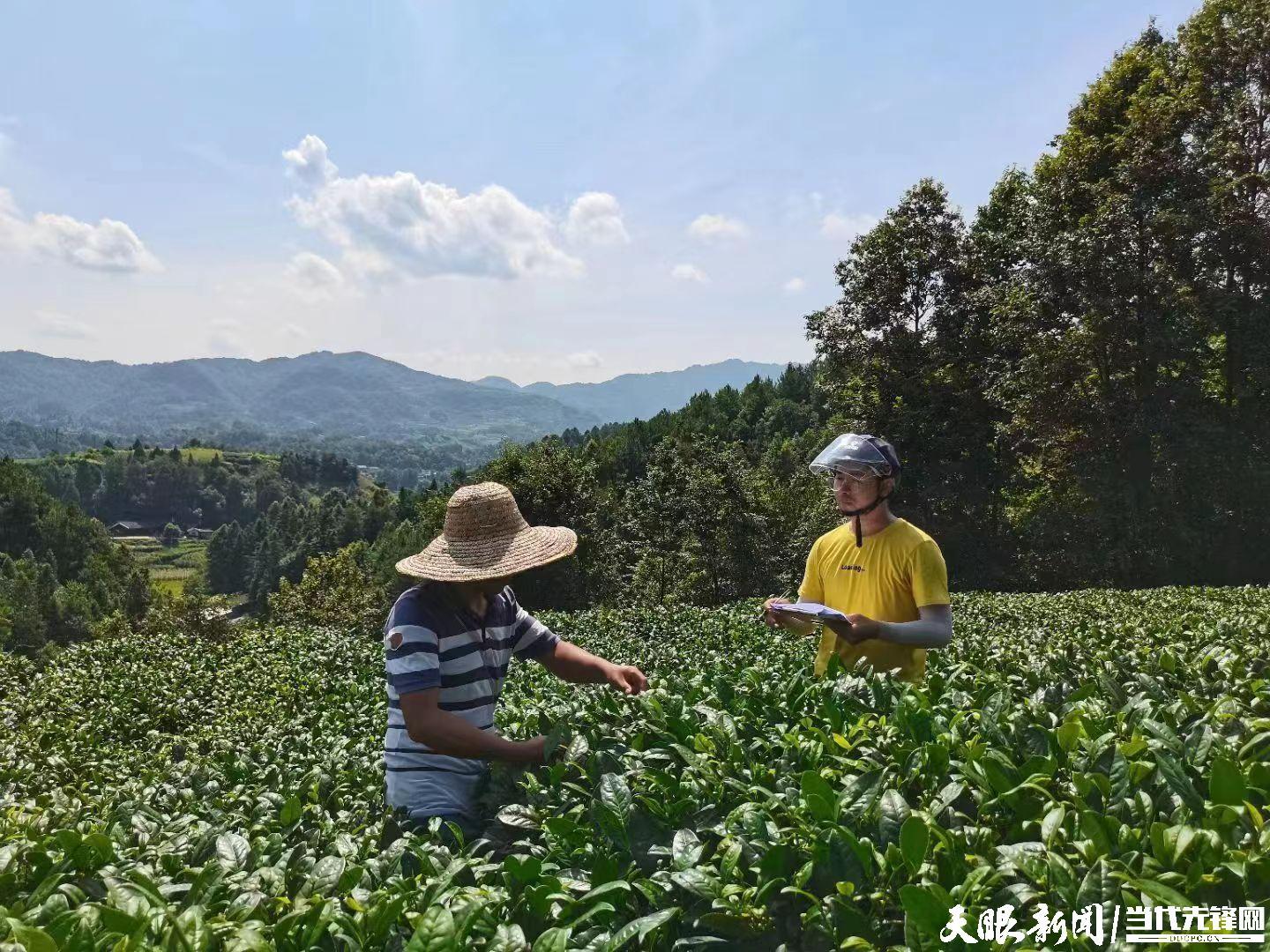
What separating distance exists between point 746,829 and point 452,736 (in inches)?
49.5

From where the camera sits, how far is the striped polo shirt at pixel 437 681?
289 centimetres

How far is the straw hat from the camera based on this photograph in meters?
3.07

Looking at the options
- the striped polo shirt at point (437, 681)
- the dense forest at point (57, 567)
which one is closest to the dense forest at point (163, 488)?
the dense forest at point (57, 567)

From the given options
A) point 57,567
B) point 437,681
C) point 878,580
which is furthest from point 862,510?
point 57,567

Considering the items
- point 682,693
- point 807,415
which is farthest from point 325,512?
point 682,693

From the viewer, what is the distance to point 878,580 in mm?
4043

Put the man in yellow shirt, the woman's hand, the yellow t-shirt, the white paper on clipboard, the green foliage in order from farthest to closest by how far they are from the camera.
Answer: the green foliage → the yellow t-shirt → the man in yellow shirt → the white paper on clipboard → the woman's hand

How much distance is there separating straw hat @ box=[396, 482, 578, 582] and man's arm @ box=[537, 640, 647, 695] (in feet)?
1.64

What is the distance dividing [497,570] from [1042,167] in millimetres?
26125

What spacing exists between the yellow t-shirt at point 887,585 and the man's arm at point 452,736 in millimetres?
1649

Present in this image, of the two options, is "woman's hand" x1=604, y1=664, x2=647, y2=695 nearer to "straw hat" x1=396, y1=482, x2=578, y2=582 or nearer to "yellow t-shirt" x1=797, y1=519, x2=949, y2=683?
"straw hat" x1=396, y1=482, x2=578, y2=582

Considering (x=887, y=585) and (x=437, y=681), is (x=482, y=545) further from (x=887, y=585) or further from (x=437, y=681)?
(x=887, y=585)

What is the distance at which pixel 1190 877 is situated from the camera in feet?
4.80
